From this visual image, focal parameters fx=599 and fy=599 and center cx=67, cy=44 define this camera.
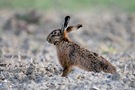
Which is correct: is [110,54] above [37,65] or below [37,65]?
above

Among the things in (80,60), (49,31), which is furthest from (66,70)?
(49,31)

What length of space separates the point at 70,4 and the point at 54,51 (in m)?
9.86

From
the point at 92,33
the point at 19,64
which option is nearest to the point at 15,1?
the point at 92,33

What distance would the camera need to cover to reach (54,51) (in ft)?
43.2

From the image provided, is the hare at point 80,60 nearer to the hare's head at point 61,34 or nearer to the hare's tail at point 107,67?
the hare's tail at point 107,67

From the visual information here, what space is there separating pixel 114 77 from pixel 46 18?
11.4 meters

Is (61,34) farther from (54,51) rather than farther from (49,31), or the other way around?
(49,31)

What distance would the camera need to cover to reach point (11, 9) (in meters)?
21.6

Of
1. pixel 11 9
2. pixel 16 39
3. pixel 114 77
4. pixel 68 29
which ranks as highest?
pixel 11 9

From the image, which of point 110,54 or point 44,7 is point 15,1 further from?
point 110,54

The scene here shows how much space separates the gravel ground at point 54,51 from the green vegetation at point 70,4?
1251 millimetres

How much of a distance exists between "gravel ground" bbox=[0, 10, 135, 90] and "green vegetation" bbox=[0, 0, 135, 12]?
1.25 metres

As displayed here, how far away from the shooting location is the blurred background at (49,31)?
26.5 feet

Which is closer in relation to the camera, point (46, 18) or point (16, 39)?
point (16, 39)
